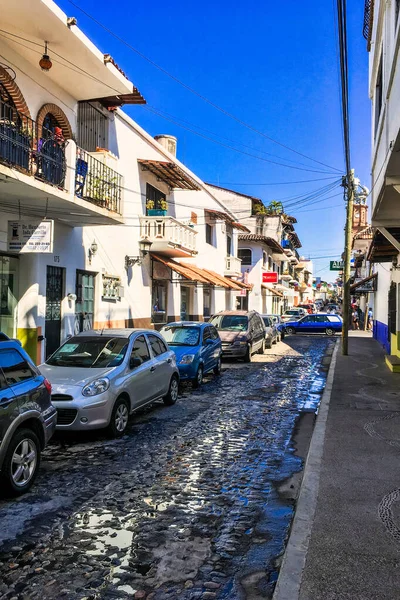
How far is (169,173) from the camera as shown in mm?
20219

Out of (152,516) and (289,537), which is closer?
(289,537)

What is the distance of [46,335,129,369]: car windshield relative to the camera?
834 cm

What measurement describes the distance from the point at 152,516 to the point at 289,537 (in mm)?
1350

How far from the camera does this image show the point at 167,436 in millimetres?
7785

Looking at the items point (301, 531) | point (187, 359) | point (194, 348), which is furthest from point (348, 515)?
point (194, 348)

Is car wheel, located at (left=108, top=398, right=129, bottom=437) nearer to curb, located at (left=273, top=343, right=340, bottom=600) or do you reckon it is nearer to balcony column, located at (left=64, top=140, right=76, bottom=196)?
curb, located at (left=273, top=343, right=340, bottom=600)

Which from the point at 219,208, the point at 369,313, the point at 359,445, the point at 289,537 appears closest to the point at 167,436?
the point at 359,445

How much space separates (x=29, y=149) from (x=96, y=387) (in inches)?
219

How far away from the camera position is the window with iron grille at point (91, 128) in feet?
48.1

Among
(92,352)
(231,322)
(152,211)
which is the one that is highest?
(152,211)

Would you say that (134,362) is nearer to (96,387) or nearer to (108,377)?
(108,377)

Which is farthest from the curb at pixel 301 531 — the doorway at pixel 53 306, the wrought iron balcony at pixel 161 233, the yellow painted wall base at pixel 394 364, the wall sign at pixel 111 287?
the wrought iron balcony at pixel 161 233

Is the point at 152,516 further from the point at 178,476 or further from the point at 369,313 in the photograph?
the point at 369,313

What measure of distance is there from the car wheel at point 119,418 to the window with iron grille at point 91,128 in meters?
9.04
